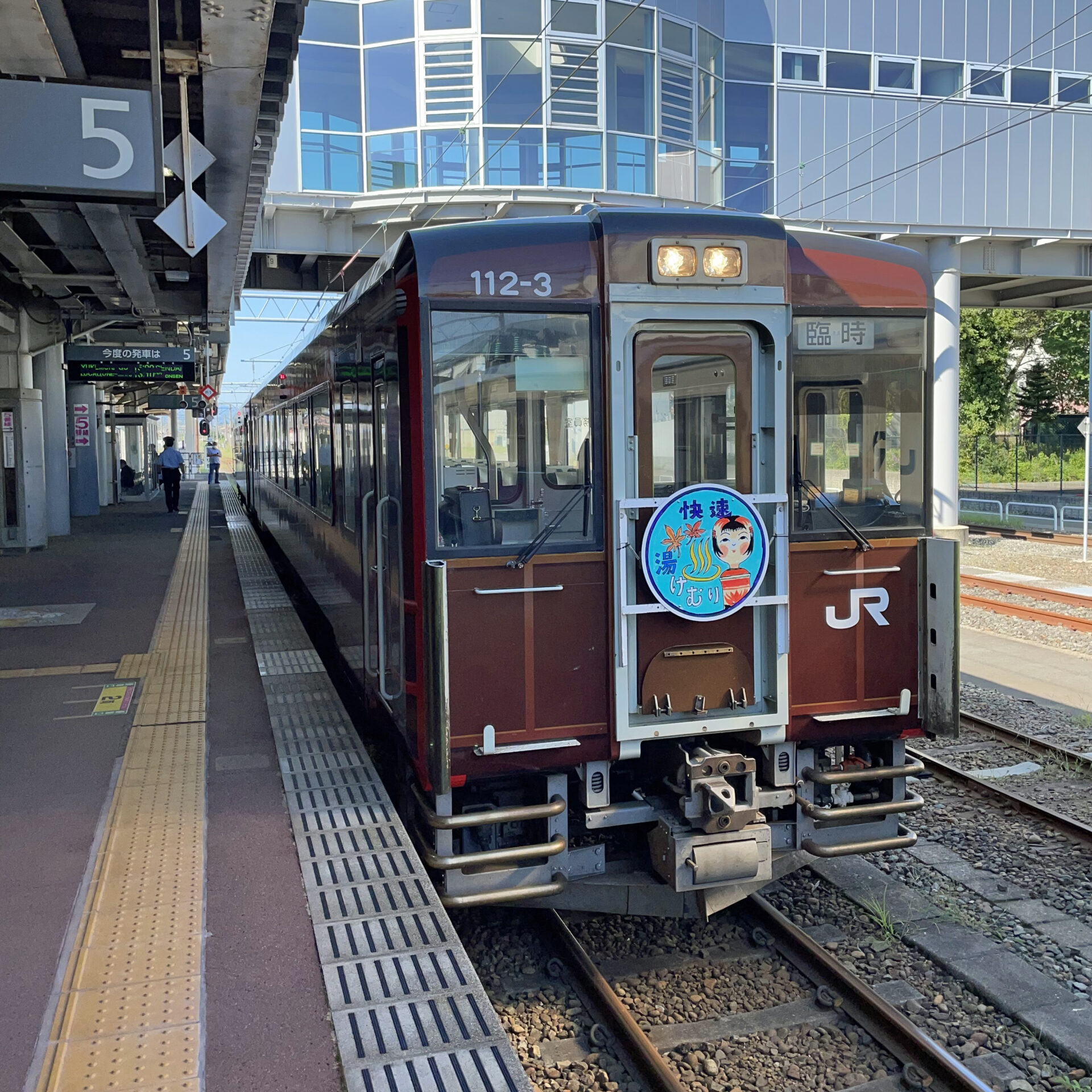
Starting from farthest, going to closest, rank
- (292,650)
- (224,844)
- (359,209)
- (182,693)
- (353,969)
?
(359,209), (292,650), (182,693), (224,844), (353,969)

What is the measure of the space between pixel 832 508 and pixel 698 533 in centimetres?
73

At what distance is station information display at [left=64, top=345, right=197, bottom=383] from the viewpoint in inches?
870

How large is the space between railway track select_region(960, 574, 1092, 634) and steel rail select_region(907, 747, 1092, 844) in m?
5.39

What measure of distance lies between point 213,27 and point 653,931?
5832 millimetres

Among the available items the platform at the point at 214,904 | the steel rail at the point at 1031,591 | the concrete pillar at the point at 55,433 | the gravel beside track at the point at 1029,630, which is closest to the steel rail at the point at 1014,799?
the platform at the point at 214,904

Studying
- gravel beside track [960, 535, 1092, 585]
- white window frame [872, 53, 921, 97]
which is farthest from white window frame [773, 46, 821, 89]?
gravel beside track [960, 535, 1092, 585]

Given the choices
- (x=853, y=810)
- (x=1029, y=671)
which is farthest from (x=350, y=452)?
(x=1029, y=671)

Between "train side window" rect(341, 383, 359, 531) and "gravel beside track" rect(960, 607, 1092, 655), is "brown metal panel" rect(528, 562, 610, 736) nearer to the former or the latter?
"train side window" rect(341, 383, 359, 531)

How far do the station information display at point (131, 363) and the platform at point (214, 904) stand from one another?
14730 mm

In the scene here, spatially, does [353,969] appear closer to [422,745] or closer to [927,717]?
[422,745]

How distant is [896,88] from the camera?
20.4 meters

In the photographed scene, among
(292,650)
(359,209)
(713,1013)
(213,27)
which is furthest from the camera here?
(359,209)

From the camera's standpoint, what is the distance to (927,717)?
16.3 feet

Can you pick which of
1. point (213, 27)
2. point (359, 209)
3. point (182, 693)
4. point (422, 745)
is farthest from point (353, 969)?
point (359, 209)
